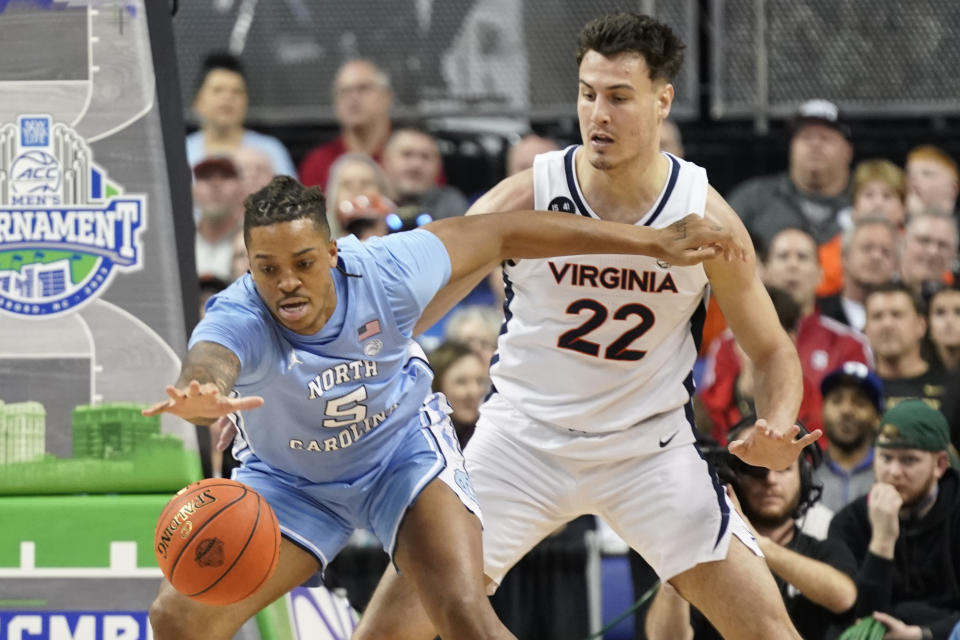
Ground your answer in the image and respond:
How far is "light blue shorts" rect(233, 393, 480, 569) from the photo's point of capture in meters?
4.80

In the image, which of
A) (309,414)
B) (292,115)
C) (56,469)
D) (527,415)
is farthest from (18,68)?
(292,115)

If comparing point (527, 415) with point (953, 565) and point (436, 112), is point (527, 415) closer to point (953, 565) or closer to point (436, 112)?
point (953, 565)

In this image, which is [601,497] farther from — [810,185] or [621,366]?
[810,185]

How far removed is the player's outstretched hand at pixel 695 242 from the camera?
4785 millimetres

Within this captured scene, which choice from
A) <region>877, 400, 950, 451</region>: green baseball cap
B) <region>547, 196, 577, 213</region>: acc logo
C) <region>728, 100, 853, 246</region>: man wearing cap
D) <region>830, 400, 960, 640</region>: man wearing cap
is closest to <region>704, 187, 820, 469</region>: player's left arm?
<region>547, 196, 577, 213</region>: acc logo

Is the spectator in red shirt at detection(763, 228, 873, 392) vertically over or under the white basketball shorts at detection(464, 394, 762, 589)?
over

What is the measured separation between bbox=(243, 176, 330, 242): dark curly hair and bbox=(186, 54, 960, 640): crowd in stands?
238 cm

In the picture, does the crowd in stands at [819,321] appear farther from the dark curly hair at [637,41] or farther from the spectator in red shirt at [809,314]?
the dark curly hair at [637,41]

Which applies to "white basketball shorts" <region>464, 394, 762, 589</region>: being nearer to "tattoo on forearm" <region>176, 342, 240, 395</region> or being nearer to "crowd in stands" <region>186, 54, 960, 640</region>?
"crowd in stands" <region>186, 54, 960, 640</region>

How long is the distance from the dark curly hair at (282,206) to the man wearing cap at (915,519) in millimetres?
3047

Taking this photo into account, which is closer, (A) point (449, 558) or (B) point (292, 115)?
(A) point (449, 558)

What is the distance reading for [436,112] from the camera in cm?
944

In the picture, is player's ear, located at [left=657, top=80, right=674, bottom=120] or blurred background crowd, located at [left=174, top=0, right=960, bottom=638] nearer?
player's ear, located at [left=657, top=80, right=674, bottom=120]

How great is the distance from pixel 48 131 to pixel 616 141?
2.25m
